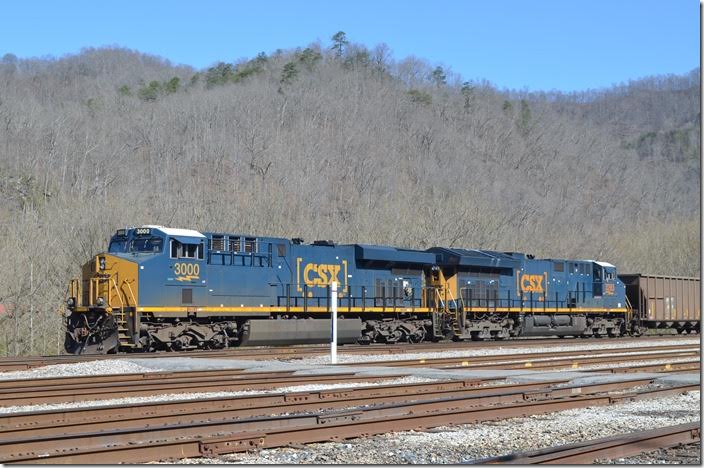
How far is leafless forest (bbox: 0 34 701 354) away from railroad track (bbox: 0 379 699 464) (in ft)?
Result: 66.7

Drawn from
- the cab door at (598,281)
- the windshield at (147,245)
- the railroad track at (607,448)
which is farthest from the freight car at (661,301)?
the railroad track at (607,448)

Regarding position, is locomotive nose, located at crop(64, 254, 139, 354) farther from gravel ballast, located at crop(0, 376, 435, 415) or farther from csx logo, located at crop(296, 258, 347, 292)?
gravel ballast, located at crop(0, 376, 435, 415)

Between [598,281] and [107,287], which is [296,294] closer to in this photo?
[107,287]

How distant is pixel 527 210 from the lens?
287ft

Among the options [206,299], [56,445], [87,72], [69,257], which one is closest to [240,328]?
[206,299]

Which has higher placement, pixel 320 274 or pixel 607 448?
pixel 320 274

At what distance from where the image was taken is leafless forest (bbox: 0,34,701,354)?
43.4m

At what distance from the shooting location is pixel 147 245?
23703 mm

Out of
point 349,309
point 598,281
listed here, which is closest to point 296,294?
point 349,309

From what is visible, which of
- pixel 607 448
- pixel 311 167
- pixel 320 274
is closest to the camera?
pixel 607 448

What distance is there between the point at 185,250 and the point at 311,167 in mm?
64872

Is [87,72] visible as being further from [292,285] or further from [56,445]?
[56,445]

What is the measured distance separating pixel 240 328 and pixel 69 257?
40.2 ft

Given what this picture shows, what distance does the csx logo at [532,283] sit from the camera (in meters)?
35.1
